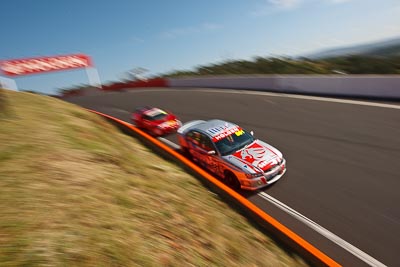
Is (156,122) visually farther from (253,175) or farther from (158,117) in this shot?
(253,175)

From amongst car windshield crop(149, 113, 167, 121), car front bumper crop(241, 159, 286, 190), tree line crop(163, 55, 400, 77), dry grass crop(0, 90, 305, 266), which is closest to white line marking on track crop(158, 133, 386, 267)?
car front bumper crop(241, 159, 286, 190)

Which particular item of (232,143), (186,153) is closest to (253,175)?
(232,143)

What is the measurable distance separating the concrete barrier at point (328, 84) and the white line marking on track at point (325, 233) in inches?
423

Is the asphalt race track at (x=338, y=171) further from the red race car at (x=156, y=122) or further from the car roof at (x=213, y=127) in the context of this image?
the car roof at (x=213, y=127)

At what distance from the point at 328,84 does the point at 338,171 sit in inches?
401

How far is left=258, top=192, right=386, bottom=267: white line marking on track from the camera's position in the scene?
5.91 m

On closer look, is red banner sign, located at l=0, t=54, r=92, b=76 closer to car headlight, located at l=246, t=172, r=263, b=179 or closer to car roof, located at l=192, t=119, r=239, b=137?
car roof, located at l=192, t=119, r=239, b=137

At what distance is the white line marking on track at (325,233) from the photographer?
591 cm

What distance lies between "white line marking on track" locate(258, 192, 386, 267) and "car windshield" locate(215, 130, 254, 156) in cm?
162

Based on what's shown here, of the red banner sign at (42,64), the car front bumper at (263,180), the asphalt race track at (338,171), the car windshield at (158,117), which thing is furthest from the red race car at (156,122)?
the red banner sign at (42,64)

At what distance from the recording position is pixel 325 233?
678 centimetres

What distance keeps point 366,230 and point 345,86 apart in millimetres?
12289

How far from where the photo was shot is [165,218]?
5.48 metres

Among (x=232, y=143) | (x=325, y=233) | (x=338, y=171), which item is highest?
(x=232, y=143)
